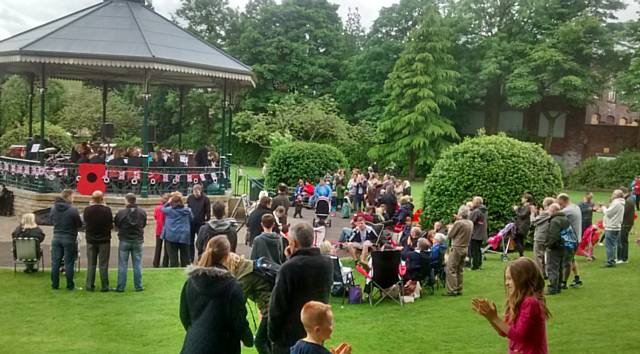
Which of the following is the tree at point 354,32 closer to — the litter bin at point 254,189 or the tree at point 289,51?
the tree at point 289,51

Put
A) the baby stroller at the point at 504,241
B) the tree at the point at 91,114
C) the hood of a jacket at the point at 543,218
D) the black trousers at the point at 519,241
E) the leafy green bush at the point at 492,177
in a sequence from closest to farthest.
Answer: the hood of a jacket at the point at 543,218
the black trousers at the point at 519,241
the baby stroller at the point at 504,241
the leafy green bush at the point at 492,177
the tree at the point at 91,114

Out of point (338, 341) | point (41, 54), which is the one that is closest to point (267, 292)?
point (338, 341)

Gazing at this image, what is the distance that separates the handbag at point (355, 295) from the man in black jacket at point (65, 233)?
460cm

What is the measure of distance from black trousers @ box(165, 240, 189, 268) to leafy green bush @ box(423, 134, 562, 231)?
7.15 meters

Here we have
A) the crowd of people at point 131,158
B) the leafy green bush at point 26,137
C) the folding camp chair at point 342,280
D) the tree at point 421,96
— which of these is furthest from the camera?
the tree at point 421,96

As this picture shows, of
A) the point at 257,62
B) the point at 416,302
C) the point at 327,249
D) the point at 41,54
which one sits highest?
the point at 257,62

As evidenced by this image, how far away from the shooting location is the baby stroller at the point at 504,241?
14.6 m

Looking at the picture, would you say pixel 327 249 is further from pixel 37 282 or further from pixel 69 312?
pixel 37 282

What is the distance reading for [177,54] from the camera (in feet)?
65.7

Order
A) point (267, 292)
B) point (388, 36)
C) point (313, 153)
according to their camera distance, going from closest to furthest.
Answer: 1. point (267, 292)
2. point (313, 153)
3. point (388, 36)

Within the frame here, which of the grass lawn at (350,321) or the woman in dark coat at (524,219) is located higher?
the woman in dark coat at (524,219)

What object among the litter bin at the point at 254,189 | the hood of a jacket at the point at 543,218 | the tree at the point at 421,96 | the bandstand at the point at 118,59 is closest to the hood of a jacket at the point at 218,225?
the hood of a jacket at the point at 543,218

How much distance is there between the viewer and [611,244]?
14.0 m

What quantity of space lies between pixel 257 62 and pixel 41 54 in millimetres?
35870
